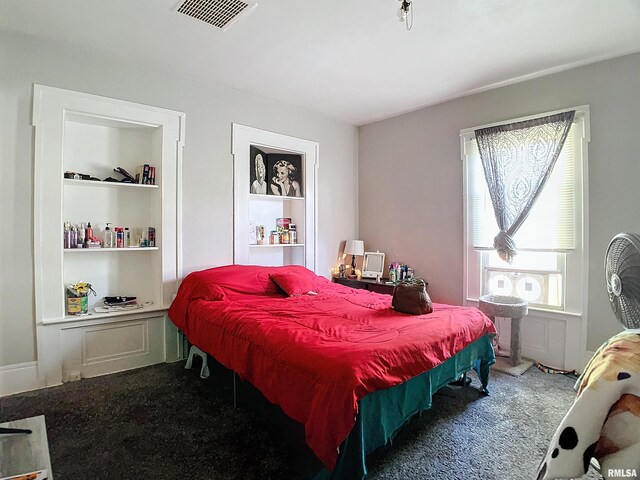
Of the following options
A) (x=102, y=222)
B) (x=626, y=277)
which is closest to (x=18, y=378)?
(x=102, y=222)

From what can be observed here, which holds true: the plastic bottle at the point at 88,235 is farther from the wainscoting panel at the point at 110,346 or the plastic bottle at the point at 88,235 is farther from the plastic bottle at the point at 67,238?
the wainscoting panel at the point at 110,346

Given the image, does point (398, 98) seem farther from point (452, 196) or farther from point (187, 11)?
point (187, 11)

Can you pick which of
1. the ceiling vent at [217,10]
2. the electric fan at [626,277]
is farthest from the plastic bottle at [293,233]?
the electric fan at [626,277]

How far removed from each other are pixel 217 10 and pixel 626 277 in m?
2.71

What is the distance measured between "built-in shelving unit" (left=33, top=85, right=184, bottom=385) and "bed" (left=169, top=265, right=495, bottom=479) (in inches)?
17.2

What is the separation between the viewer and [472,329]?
7.75 ft

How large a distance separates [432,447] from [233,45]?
317 cm

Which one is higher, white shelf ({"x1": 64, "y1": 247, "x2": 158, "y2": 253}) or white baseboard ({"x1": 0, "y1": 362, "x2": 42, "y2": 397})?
white shelf ({"x1": 64, "y1": 247, "x2": 158, "y2": 253})

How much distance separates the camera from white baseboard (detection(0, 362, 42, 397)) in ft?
8.47

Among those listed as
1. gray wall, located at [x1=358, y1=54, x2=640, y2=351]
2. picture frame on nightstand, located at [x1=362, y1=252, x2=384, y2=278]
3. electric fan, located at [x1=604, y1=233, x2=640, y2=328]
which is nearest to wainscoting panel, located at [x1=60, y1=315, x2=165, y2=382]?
picture frame on nightstand, located at [x1=362, y1=252, x2=384, y2=278]

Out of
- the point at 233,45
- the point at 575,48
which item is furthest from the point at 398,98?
the point at 233,45

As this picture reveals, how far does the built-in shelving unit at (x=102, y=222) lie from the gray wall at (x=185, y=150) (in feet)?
0.30

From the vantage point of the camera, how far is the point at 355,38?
2.68 m

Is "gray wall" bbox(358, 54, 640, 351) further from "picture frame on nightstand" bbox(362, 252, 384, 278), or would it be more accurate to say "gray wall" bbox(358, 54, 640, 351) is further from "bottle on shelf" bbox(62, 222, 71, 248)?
"bottle on shelf" bbox(62, 222, 71, 248)
